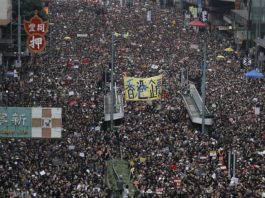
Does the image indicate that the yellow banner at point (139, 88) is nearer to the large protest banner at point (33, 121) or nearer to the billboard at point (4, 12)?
the large protest banner at point (33, 121)

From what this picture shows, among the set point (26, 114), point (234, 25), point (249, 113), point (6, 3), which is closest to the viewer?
point (26, 114)

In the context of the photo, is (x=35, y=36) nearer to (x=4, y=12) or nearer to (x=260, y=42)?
(x=4, y=12)

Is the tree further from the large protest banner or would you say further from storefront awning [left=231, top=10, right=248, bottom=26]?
the large protest banner

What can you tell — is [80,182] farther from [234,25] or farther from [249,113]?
[234,25]

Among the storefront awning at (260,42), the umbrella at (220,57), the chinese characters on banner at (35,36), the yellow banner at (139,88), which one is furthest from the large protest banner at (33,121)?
the storefront awning at (260,42)

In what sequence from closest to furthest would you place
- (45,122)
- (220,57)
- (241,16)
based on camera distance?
(45,122) → (220,57) → (241,16)

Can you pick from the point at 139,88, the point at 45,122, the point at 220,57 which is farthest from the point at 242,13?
the point at 45,122

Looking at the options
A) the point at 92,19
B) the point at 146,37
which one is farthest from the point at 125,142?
the point at 92,19
